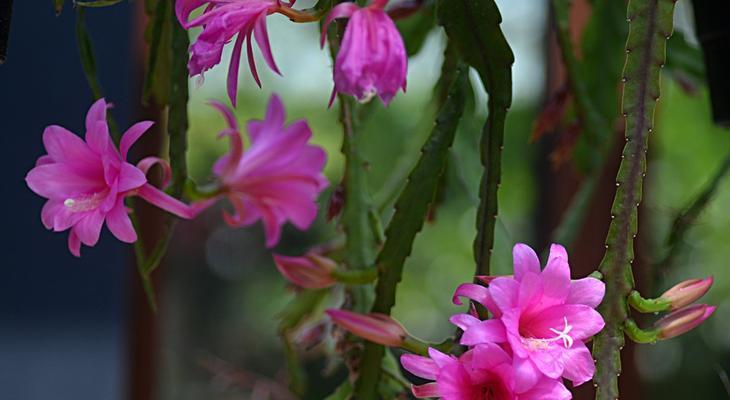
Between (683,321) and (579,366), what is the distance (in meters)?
0.09

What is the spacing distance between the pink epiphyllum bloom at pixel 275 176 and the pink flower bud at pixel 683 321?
0.28 m

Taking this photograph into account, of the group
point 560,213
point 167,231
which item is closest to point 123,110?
point 560,213

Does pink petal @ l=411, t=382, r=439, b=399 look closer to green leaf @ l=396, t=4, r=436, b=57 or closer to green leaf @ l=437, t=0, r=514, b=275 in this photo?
green leaf @ l=437, t=0, r=514, b=275

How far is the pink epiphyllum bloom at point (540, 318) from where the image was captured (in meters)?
0.37

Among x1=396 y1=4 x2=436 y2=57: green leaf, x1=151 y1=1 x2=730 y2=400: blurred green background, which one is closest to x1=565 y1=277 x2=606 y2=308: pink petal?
x1=396 y1=4 x2=436 y2=57: green leaf

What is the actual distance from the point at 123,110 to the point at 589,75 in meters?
1.07

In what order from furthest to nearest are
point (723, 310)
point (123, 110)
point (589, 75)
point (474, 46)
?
point (723, 310) < point (123, 110) < point (589, 75) < point (474, 46)

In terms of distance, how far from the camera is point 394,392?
0.56 meters

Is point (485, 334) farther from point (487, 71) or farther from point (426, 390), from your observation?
point (487, 71)

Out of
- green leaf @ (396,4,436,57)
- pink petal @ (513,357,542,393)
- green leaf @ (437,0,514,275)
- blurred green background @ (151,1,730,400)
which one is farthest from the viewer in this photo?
blurred green background @ (151,1,730,400)

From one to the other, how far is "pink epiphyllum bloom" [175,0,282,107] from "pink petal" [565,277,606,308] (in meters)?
0.17

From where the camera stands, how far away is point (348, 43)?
1.25ft

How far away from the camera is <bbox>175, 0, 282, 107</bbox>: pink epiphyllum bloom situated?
396 millimetres

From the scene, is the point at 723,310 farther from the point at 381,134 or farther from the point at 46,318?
the point at 46,318
